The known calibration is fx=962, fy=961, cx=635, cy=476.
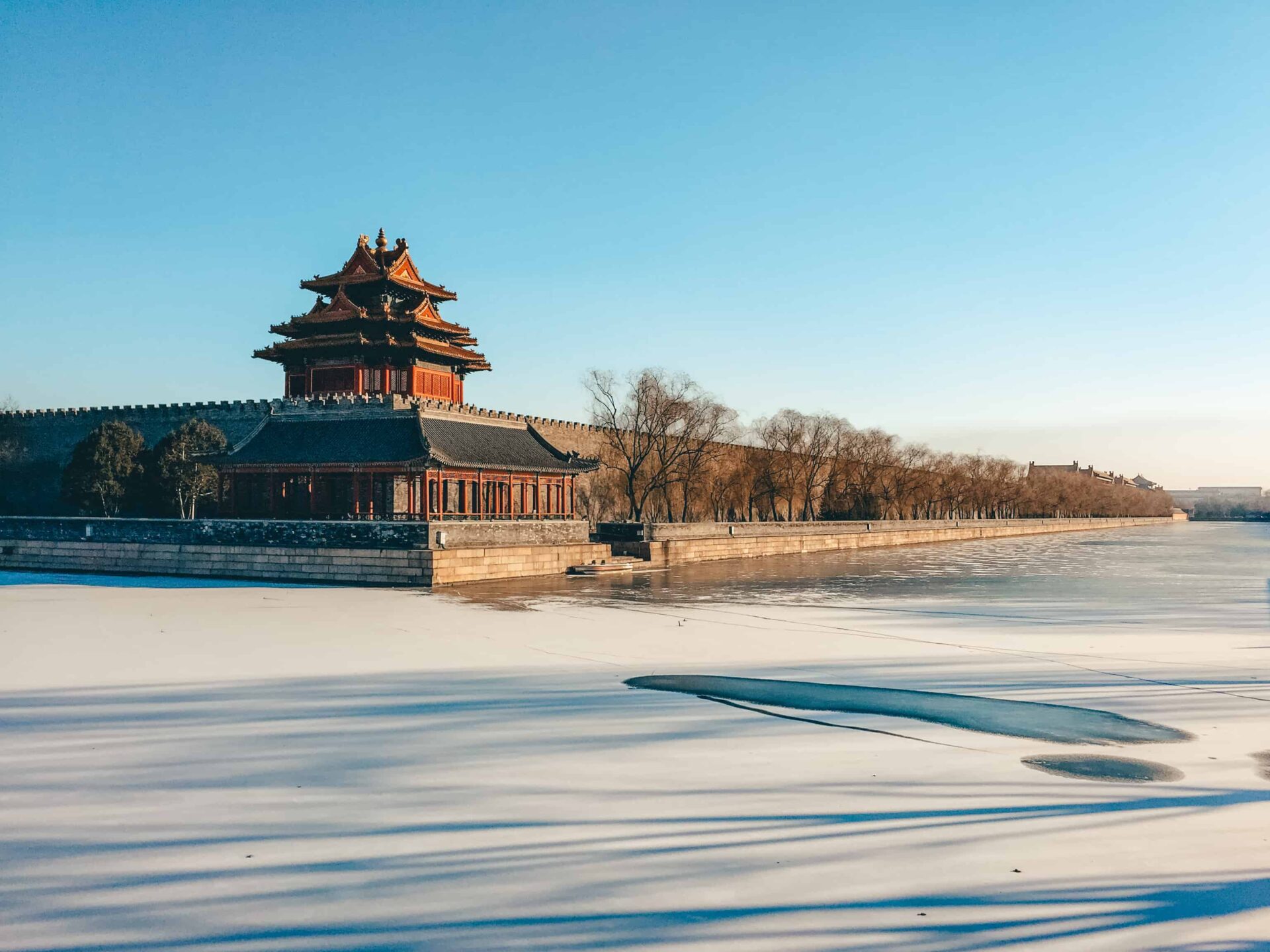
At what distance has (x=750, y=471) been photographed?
2002 inches

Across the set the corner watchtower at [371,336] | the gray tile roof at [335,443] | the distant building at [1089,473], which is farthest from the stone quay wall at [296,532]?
the distant building at [1089,473]

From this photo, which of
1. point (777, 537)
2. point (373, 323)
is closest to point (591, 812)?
point (373, 323)

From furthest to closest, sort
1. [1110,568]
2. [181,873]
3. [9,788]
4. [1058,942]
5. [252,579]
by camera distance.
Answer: [1110,568] < [252,579] < [9,788] < [181,873] < [1058,942]

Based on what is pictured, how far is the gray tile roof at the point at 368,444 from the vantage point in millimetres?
27391

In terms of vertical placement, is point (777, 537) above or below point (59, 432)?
below

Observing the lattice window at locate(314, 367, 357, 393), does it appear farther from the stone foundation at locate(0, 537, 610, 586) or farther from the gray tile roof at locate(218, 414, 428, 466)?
the stone foundation at locate(0, 537, 610, 586)

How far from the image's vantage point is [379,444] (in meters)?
27.8

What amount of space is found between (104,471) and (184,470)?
107 inches

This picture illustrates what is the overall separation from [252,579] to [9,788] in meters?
19.8

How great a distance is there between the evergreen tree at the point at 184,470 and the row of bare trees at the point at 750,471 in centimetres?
1536

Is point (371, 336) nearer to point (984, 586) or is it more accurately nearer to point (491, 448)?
point (491, 448)

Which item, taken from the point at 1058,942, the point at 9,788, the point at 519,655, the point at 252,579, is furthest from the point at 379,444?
the point at 1058,942

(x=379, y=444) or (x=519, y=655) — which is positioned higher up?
(x=379, y=444)

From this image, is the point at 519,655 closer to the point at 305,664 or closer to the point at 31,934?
the point at 305,664
